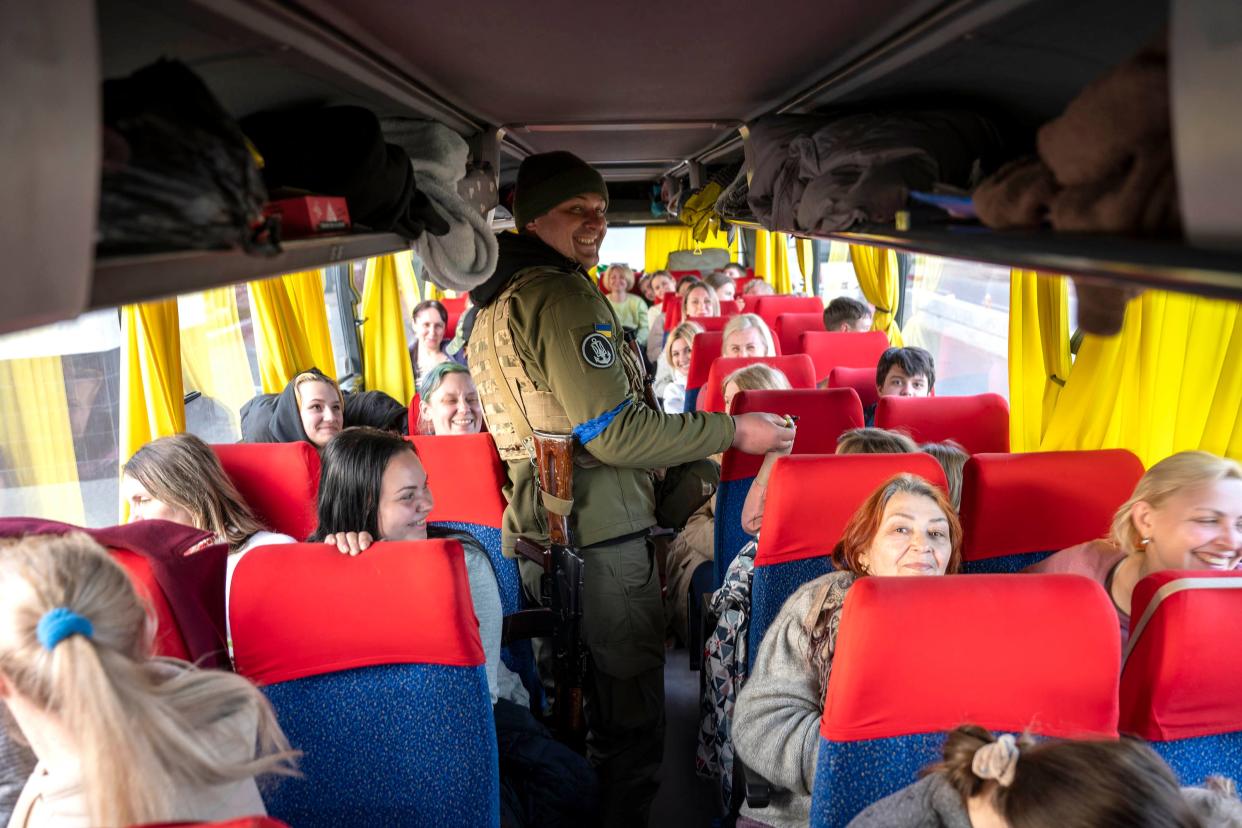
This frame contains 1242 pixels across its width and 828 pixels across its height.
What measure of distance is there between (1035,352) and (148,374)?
10.7 feet

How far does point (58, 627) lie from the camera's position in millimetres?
1272

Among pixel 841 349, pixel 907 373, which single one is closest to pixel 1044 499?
pixel 907 373

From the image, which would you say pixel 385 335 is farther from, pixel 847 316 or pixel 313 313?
pixel 847 316

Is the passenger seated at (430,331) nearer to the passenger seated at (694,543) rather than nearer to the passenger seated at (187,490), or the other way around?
the passenger seated at (694,543)

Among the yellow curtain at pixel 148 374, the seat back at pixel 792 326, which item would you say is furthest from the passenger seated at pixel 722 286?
the yellow curtain at pixel 148 374

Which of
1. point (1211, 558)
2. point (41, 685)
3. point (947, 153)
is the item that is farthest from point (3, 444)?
point (1211, 558)

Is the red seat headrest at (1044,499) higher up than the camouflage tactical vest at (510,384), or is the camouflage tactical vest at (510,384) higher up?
the camouflage tactical vest at (510,384)

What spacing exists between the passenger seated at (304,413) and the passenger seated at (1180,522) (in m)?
2.96

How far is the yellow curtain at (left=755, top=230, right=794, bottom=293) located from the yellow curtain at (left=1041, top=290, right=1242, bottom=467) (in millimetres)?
7048

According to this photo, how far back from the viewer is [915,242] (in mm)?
A: 1303

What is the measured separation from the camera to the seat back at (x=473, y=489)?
3041mm

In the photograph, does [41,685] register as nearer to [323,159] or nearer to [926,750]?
[323,159]

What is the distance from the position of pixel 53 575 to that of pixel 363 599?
1.95 ft

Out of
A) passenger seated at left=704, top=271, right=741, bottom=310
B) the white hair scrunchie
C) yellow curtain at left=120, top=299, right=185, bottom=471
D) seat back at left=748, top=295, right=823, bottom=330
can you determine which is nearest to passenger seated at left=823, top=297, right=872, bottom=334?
seat back at left=748, top=295, right=823, bottom=330
